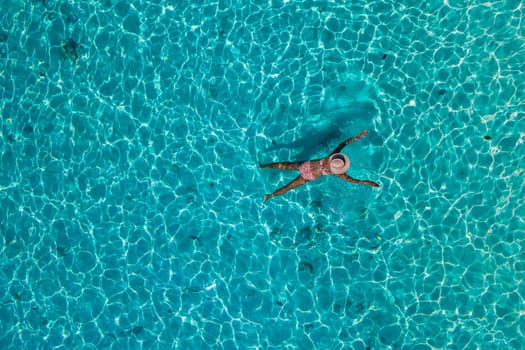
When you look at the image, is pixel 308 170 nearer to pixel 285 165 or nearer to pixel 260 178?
pixel 285 165

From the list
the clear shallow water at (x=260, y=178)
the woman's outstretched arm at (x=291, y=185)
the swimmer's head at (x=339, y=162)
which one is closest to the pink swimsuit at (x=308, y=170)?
the woman's outstretched arm at (x=291, y=185)

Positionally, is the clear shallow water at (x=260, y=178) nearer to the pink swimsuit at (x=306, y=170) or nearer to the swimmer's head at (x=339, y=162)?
the pink swimsuit at (x=306, y=170)

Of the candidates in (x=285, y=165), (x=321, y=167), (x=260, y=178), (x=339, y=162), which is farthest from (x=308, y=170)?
(x=260, y=178)

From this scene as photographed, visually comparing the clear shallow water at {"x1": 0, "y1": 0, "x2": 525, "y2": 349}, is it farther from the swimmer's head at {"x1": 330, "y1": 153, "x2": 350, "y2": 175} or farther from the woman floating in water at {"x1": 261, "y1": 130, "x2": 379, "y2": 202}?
the swimmer's head at {"x1": 330, "y1": 153, "x2": 350, "y2": 175}

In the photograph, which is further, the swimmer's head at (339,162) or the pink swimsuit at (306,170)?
the pink swimsuit at (306,170)

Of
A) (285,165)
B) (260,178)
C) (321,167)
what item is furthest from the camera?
(260,178)
